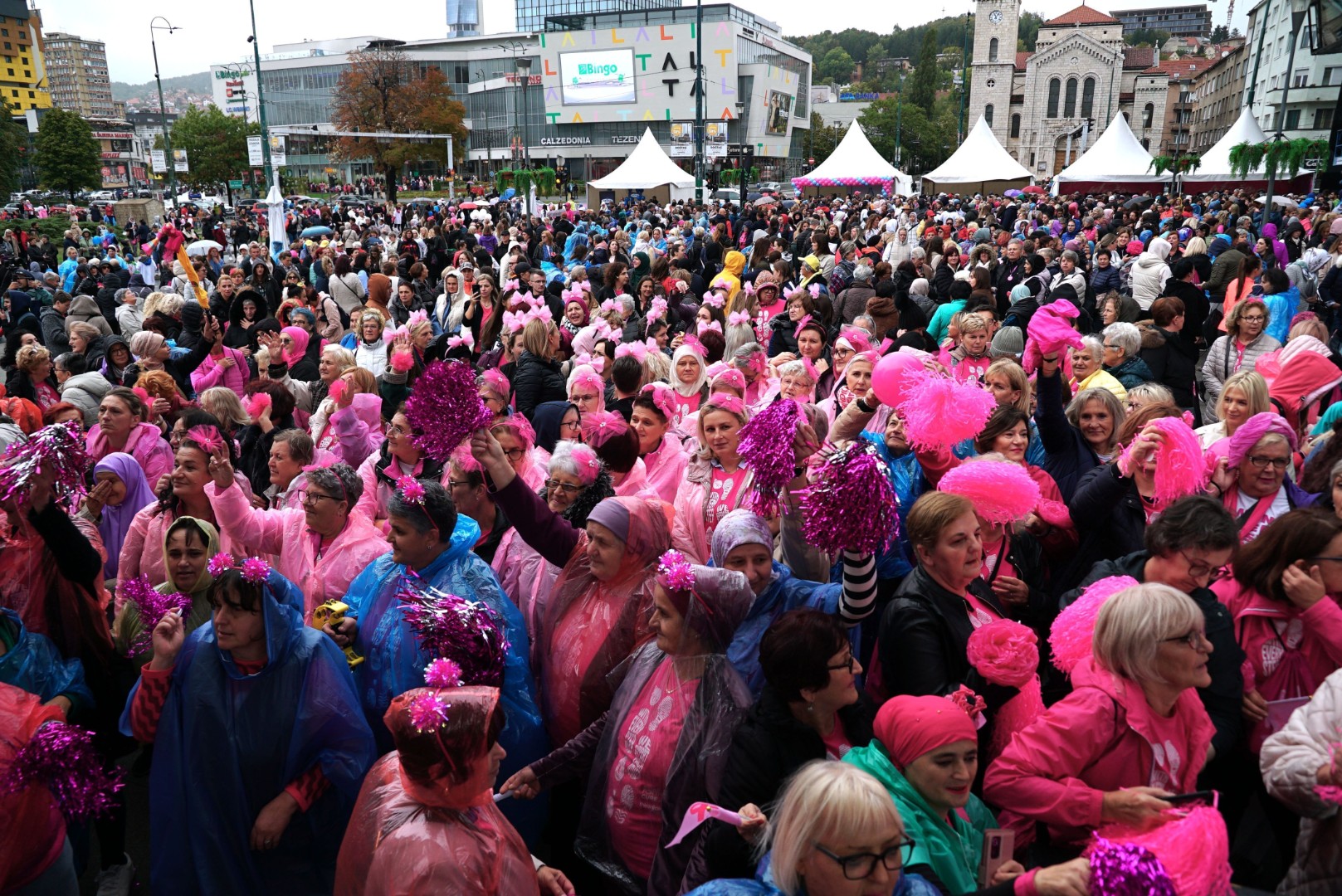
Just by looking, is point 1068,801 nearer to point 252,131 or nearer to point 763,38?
point 252,131

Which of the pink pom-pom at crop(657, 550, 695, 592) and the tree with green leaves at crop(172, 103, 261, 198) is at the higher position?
the tree with green leaves at crop(172, 103, 261, 198)

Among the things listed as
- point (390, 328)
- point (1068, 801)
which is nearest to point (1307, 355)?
point (1068, 801)

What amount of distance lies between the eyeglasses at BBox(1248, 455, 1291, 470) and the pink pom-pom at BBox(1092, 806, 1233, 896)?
218 centimetres

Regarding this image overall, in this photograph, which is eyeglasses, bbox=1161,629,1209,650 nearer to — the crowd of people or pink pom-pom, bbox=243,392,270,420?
the crowd of people

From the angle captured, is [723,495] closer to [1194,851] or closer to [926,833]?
[926,833]

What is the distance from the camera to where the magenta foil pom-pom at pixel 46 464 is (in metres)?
3.14

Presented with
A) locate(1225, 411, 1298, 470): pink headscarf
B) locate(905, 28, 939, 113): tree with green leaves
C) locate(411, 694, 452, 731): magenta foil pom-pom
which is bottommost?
locate(411, 694, 452, 731): magenta foil pom-pom

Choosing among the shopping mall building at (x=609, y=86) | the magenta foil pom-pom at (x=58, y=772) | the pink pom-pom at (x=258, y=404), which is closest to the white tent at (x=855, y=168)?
the pink pom-pom at (x=258, y=404)

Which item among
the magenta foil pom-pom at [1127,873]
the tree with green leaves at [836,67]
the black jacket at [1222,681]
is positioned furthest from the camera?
the tree with green leaves at [836,67]

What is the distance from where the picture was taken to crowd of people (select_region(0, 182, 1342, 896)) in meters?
2.23

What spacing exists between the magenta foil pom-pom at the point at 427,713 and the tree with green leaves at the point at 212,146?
67905mm

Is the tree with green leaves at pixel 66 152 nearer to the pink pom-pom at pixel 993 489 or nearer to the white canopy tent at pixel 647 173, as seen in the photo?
the white canopy tent at pixel 647 173

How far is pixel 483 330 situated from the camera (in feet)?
28.7

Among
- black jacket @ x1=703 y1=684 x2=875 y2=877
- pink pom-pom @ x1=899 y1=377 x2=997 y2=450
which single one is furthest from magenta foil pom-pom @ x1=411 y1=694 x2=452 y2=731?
pink pom-pom @ x1=899 y1=377 x2=997 y2=450
